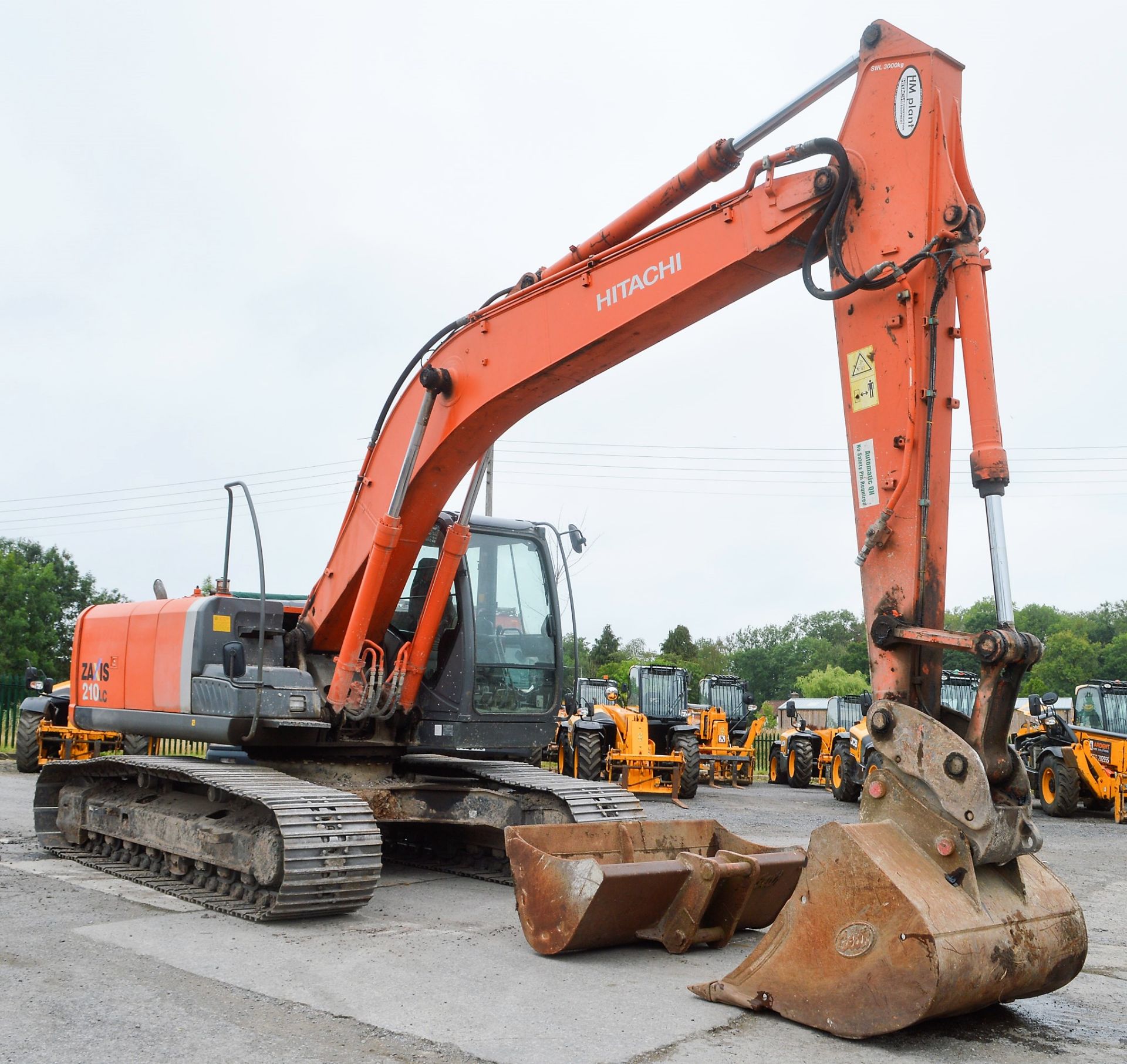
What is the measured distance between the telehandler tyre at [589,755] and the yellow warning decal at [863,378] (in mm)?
12151

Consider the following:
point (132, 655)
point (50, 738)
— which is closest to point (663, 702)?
point (50, 738)

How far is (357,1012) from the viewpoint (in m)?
4.62

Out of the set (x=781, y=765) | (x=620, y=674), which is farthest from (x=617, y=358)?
(x=620, y=674)

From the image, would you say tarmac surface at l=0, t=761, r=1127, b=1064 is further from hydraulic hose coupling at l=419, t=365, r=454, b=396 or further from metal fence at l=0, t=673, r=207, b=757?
metal fence at l=0, t=673, r=207, b=757

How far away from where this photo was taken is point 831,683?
78.1 meters

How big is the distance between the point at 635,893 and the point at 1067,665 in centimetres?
7766

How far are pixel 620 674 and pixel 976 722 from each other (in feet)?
177

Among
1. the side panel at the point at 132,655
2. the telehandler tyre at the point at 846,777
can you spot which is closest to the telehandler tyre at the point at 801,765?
the telehandler tyre at the point at 846,777

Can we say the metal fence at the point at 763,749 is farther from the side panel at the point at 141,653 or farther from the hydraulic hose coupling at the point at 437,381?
the hydraulic hose coupling at the point at 437,381

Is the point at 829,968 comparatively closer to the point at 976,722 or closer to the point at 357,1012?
the point at 976,722

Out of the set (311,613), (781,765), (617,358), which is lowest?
(781,765)

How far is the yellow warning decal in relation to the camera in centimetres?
504

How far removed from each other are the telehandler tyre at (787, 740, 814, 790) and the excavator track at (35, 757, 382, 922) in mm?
16007

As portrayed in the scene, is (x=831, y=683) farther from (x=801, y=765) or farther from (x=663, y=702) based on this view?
(x=663, y=702)
